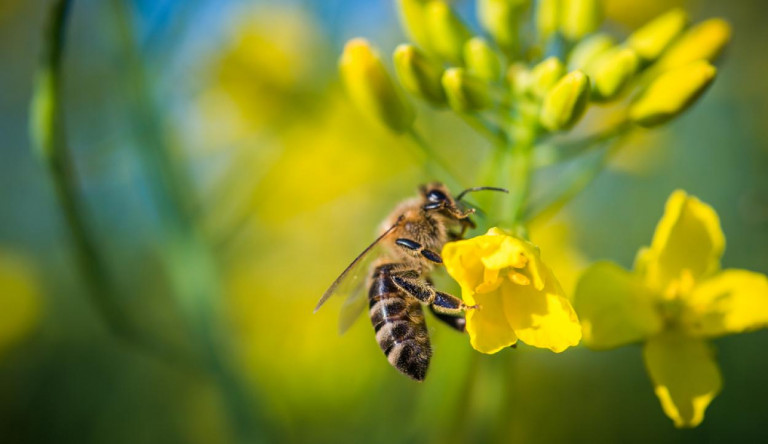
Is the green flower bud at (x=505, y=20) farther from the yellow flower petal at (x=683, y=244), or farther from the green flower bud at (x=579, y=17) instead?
the yellow flower petal at (x=683, y=244)

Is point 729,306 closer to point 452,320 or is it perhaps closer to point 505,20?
point 452,320

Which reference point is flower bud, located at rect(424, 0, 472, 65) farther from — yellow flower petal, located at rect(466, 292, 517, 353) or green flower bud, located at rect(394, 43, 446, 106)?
yellow flower petal, located at rect(466, 292, 517, 353)

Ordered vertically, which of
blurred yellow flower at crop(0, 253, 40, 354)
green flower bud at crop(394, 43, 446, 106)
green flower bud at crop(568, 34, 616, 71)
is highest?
blurred yellow flower at crop(0, 253, 40, 354)

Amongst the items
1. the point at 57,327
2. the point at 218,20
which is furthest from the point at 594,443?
the point at 57,327

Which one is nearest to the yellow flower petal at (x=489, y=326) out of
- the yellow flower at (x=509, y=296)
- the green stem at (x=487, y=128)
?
the yellow flower at (x=509, y=296)

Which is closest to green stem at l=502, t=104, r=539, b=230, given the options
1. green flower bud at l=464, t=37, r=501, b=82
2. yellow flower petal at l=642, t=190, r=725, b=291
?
green flower bud at l=464, t=37, r=501, b=82

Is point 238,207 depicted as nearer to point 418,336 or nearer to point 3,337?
point 418,336

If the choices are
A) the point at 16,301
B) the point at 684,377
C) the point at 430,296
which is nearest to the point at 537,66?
the point at 430,296
